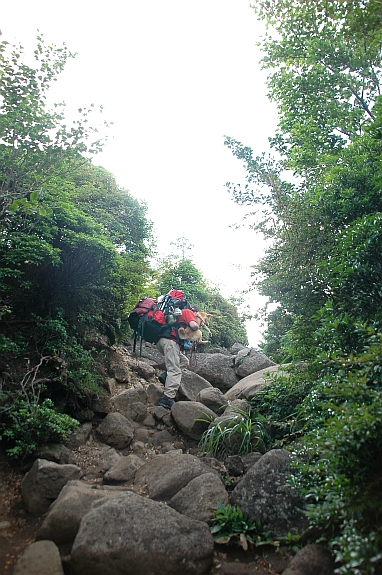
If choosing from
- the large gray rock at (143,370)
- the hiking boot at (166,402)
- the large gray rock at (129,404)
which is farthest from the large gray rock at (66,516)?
the large gray rock at (143,370)

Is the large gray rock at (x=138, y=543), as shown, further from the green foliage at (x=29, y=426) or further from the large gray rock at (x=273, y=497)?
the green foliage at (x=29, y=426)

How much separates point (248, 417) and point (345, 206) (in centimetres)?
379

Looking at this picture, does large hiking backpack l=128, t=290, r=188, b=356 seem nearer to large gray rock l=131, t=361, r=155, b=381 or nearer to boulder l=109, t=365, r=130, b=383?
boulder l=109, t=365, r=130, b=383

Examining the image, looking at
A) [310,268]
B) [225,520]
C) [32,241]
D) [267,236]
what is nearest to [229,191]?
[267,236]

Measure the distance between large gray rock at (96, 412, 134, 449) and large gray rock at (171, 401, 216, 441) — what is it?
0.93 m

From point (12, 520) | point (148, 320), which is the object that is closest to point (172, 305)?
point (148, 320)

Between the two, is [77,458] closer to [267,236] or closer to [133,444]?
[133,444]

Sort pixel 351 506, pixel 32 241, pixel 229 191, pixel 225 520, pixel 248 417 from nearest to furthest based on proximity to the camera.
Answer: pixel 351 506, pixel 225 520, pixel 32 241, pixel 248 417, pixel 229 191

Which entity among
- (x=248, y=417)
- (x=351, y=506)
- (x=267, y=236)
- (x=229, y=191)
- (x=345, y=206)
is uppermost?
(x=229, y=191)

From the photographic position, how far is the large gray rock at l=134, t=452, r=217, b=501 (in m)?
4.52

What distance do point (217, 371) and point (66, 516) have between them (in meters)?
6.37

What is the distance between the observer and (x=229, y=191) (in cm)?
1192

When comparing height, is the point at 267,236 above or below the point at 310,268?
above

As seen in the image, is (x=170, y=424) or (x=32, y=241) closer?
(x=32, y=241)
